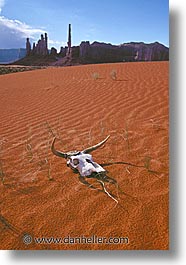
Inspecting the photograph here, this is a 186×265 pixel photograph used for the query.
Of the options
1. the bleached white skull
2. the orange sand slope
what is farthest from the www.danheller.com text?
the bleached white skull

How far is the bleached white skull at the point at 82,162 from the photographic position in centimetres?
232

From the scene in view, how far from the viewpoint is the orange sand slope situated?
6.90 ft

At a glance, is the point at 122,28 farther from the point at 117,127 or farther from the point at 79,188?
the point at 79,188

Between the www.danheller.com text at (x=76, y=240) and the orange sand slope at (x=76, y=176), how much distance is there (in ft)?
0.04

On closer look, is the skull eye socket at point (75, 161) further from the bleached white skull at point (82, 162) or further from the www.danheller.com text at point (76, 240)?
Result: the www.danheller.com text at point (76, 240)

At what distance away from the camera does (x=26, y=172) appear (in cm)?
241

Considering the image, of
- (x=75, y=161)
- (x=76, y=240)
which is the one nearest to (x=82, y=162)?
(x=75, y=161)

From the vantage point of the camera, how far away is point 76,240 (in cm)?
210

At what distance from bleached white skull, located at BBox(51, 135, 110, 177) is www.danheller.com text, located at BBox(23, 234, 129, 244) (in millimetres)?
420

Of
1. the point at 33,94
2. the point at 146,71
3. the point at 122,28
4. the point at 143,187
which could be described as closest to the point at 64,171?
the point at 143,187

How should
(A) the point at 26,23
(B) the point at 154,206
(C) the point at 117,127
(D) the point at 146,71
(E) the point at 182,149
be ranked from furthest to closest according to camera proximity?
(D) the point at 146,71 < (C) the point at 117,127 < (A) the point at 26,23 < (E) the point at 182,149 < (B) the point at 154,206

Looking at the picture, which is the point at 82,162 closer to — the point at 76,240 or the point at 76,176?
the point at 76,176

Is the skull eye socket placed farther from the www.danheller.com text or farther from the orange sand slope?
the www.danheller.com text

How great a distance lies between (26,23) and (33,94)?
1.74m
